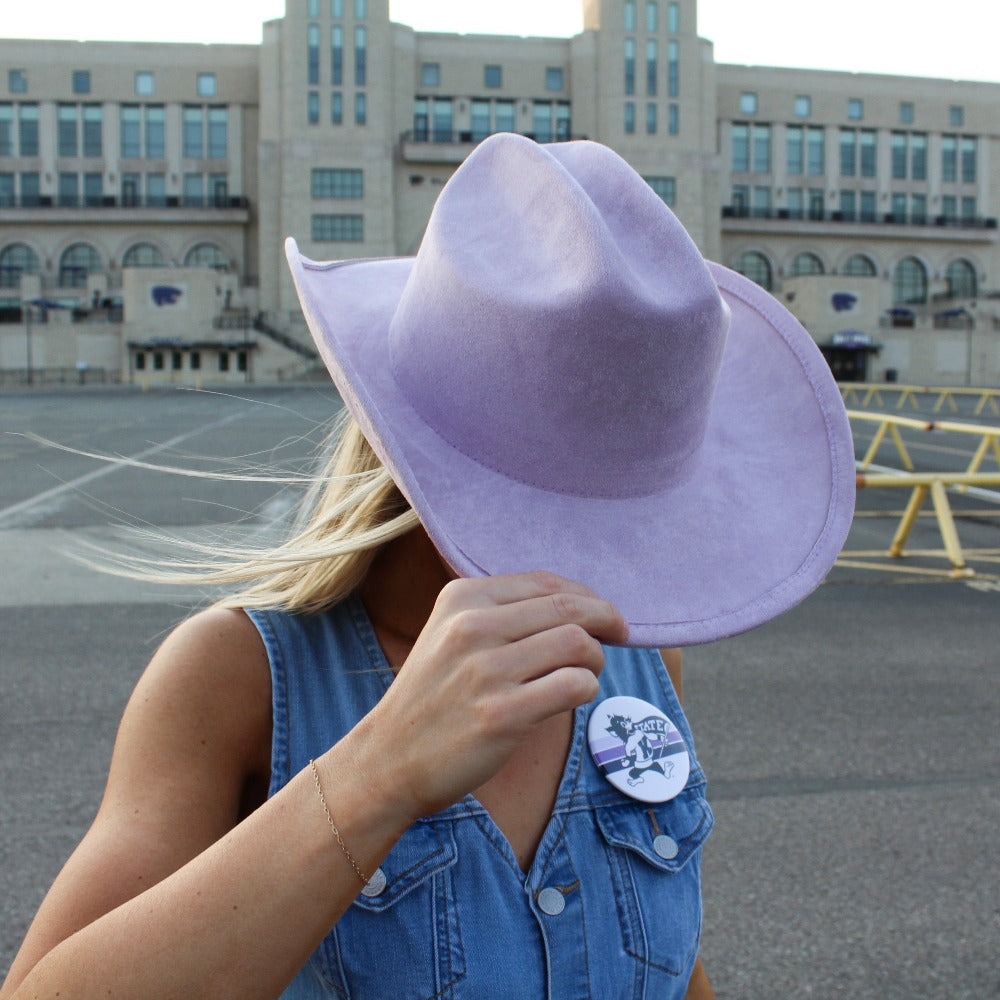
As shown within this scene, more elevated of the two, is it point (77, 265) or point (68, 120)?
point (68, 120)

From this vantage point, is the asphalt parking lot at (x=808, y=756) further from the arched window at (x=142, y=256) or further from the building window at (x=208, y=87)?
the building window at (x=208, y=87)

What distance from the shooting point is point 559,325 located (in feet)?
4.00

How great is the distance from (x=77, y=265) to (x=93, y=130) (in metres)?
9.65

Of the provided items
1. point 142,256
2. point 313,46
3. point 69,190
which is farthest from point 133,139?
point 313,46

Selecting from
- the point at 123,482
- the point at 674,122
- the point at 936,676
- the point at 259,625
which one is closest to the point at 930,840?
the point at 936,676

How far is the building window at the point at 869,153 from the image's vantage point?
292ft

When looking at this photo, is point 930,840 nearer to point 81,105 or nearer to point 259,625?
point 259,625

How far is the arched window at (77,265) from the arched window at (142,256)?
2075 mm

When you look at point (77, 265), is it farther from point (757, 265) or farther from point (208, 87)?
point (757, 265)

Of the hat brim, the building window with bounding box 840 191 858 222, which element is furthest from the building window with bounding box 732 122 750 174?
the hat brim

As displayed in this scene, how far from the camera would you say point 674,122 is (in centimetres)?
8125

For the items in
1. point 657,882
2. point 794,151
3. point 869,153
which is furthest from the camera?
point 869,153

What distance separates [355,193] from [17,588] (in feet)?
237

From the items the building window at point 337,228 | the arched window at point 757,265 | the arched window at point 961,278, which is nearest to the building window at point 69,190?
the building window at point 337,228
